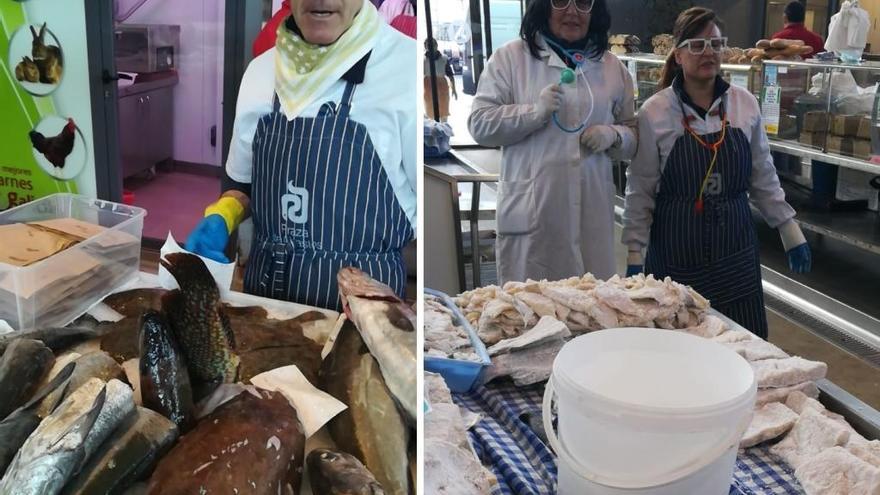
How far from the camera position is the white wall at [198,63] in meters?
0.80

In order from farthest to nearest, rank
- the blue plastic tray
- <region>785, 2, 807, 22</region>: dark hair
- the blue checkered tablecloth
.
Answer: <region>785, 2, 807, 22</region>: dark hair → the blue plastic tray → the blue checkered tablecloth

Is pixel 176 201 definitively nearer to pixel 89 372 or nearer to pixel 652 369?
pixel 89 372

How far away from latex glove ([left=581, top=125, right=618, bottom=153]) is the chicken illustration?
1631mm

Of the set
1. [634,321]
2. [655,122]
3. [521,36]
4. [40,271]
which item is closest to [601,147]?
[655,122]

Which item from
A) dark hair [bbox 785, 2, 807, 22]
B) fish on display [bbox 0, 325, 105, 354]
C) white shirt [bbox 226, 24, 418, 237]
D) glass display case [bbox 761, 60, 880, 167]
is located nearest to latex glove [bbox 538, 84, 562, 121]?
white shirt [bbox 226, 24, 418, 237]

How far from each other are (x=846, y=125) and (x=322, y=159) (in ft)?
11.2

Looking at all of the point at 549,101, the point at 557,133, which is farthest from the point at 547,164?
the point at 549,101

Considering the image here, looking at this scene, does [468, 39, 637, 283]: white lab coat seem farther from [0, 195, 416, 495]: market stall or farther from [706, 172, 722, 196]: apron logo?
[0, 195, 416, 495]: market stall

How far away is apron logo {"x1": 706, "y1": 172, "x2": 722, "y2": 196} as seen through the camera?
2275 millimetres

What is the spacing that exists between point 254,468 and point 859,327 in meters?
3.29

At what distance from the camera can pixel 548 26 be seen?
226 centimetres

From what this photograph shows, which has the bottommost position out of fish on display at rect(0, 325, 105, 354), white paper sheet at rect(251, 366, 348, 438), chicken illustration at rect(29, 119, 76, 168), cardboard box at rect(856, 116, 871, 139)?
white paper sheet at rect(251, 366, 348, 438)

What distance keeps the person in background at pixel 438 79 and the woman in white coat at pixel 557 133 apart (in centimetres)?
12

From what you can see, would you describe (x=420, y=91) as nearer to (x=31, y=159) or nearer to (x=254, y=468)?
(x=254, y=468)
